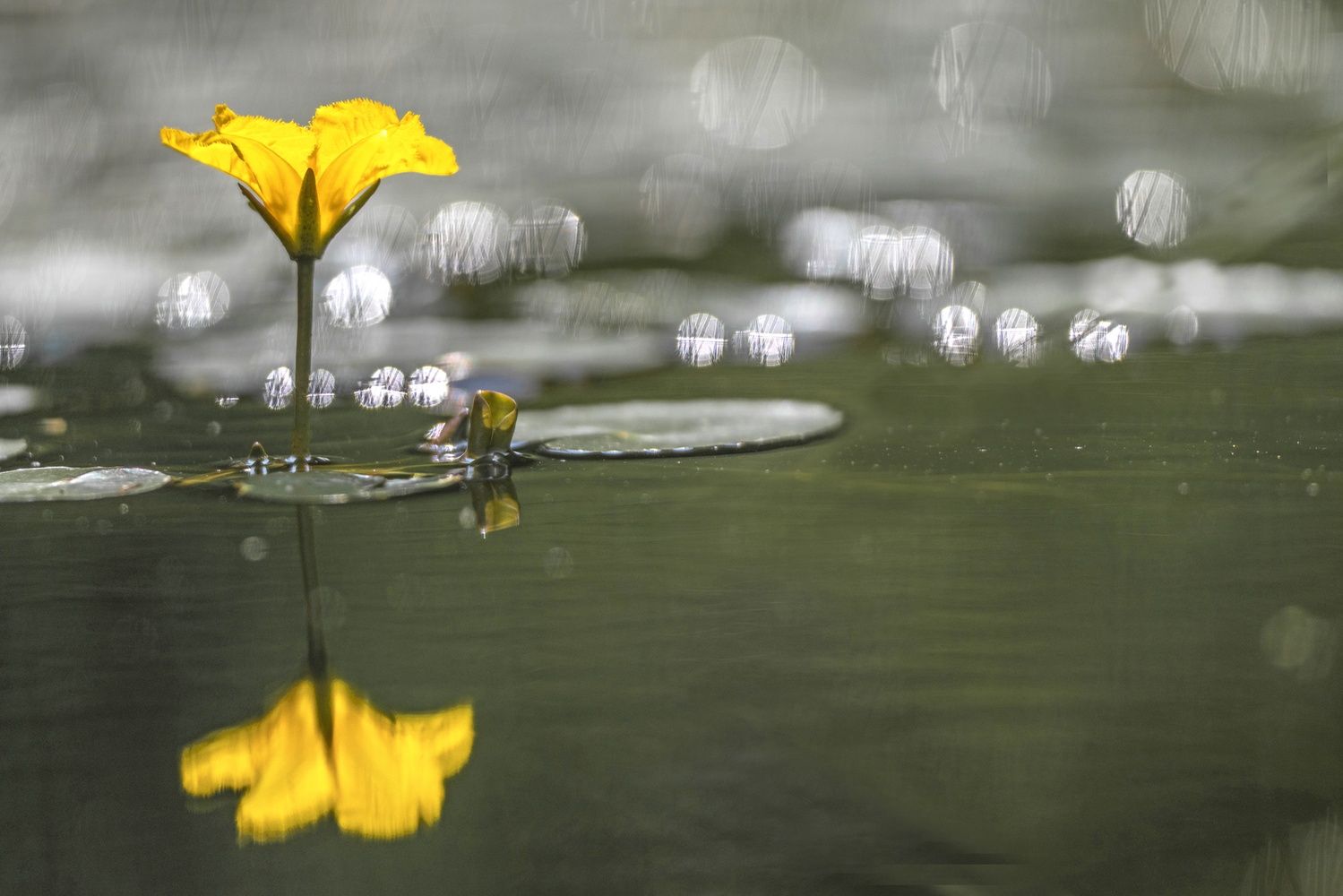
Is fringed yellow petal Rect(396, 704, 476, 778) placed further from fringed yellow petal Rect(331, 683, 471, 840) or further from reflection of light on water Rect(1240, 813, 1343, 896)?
reflection of light on water Rect(1240, 813, 1343, 896)

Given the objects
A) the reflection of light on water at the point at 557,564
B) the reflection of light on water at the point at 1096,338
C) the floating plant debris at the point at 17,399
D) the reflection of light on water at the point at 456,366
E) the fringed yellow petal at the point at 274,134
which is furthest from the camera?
the reflection of light on water at the point at 1096,338

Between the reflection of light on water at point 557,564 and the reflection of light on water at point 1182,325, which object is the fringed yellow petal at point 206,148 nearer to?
the reflection of light on water at point 557,564

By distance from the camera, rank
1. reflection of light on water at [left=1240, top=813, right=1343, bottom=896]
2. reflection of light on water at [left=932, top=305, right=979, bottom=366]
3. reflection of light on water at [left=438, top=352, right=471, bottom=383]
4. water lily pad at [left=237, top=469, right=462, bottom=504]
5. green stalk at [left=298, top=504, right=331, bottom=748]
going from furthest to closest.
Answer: reflection of light on water at [left=932, top=305, right=979, bottom=366] → reflection of light on water at [left=438, top=352, right=471, bottom=383] → water lily pad at [left=237, top=469, right=462, bottom=504] → green stalk at [left=298, top=504, right=331, bottom=748] → reflection of light on water at [left=1240, top=813, right=1343, bottom=896]

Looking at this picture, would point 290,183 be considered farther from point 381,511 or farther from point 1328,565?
point 1328,565

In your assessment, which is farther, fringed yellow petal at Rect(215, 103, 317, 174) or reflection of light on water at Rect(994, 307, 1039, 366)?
reflection of light on water at Rect(994, 307, 1039, 366)

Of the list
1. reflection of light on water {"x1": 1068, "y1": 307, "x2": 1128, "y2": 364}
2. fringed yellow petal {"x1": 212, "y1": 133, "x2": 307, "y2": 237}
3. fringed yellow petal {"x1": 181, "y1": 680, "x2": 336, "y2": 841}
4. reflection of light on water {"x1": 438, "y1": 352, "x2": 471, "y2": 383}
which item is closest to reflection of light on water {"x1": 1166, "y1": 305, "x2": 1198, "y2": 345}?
reflection of light on water {"x1": 1068, "y1": 307, "x2": 1128, "y2": 364}

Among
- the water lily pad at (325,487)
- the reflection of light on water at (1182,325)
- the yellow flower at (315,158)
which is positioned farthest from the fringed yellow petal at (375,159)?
the reflection of light on water at (1182,325)

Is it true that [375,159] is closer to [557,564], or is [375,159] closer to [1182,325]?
[557,564]
